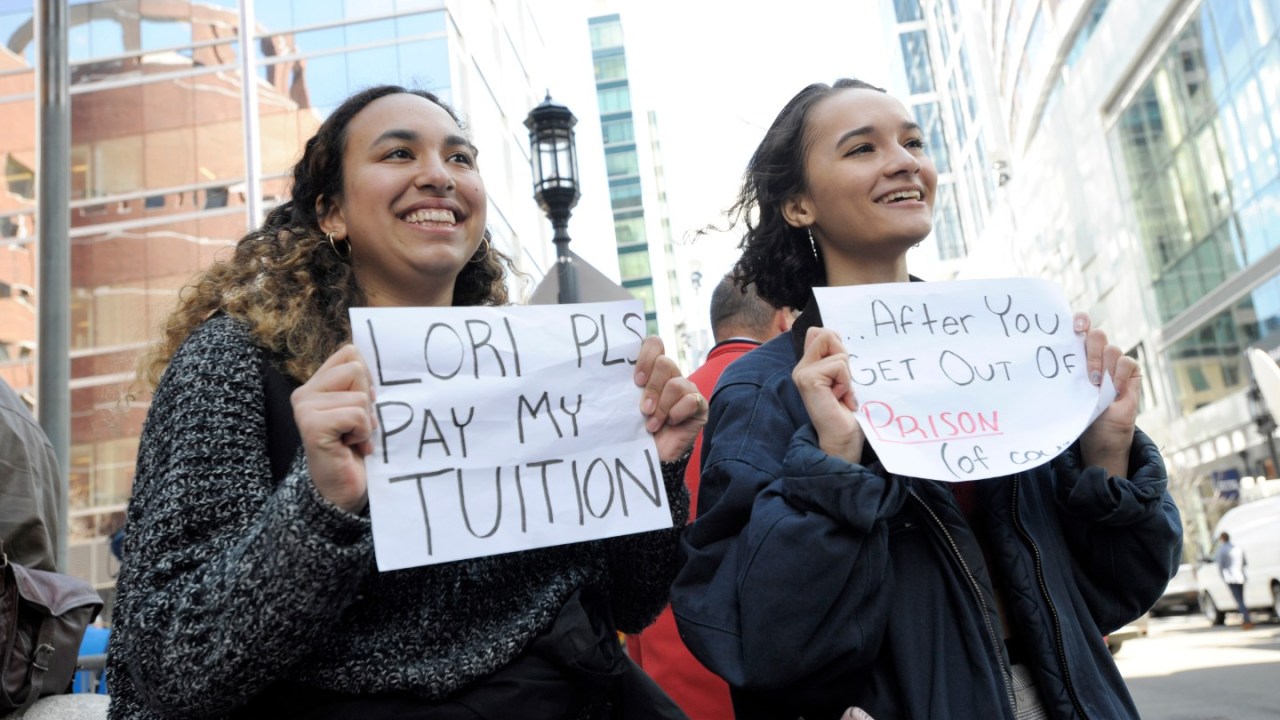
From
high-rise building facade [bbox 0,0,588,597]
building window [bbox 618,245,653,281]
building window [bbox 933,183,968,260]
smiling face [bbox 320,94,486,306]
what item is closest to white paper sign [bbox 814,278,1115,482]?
smiling face [bbox 320,94,486,306]

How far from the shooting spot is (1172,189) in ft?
108

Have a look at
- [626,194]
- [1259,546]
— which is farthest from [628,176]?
[1259,546]

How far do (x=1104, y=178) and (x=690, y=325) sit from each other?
65.1 m

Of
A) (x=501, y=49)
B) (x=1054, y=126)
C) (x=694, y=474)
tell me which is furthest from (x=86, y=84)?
(x=1054, y=126)

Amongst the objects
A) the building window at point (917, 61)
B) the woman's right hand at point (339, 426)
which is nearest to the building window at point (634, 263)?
the building window at point (917, 61)

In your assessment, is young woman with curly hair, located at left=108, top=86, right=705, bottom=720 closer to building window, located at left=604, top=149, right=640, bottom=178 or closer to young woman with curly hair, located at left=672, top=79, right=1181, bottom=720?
young woman with curly hair, located at left=672, top=79, right=1181, bottom=720

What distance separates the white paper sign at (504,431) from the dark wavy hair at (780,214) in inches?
29.0

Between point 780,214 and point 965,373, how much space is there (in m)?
0.67

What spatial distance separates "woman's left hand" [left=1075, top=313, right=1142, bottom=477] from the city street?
7.23m

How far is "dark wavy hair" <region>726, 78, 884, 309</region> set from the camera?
→ 8.70 feet

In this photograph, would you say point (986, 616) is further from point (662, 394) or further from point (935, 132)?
point (935, 132)

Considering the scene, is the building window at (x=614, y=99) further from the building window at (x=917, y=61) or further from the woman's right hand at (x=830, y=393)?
the woman's right hand at (x=830, y=393)

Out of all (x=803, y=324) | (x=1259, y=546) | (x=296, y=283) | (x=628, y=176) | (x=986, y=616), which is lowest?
(x=1259, y=546)

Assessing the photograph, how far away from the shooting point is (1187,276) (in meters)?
32.8
